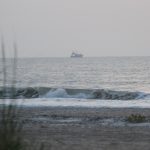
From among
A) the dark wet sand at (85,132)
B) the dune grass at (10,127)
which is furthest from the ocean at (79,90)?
the dark wet sand at (85,132)

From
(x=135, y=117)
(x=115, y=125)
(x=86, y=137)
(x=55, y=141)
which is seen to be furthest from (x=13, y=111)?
(x=135, y=117)

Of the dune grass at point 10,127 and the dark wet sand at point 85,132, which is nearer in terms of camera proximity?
the dune grass at point 10,127

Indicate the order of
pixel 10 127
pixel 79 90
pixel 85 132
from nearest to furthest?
pixel 10 127 → pixel 85 132 → pixel 79 90

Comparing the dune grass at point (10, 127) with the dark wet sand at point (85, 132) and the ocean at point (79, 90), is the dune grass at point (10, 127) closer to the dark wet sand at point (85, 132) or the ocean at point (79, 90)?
the ocean at point (79, 90)

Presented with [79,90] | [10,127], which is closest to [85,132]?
[10,127]

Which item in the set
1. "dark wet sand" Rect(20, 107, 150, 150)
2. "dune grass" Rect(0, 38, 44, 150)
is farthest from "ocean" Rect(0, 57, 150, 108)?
"dark wet sand" Rect(20, 107, 150, 150)

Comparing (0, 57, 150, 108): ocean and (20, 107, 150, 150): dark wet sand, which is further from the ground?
(20, 107, 150, 150): dark wet sand

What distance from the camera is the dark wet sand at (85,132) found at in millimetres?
12477

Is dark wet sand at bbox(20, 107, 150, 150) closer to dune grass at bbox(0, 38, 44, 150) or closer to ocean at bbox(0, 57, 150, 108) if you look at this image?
ocean at bbox(0, 57, 150, 108)

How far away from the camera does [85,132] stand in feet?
50.0

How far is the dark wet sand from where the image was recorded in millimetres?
12477

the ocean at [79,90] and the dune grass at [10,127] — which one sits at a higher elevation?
the dune grass at [10,127]

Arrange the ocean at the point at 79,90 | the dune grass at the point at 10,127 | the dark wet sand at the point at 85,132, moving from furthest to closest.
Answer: the ocean at the point at 79,90, the dark wet sand at the point at 85,132, the dune grass at the point at 10,127

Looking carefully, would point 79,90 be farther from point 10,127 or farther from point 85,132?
point 10,127
